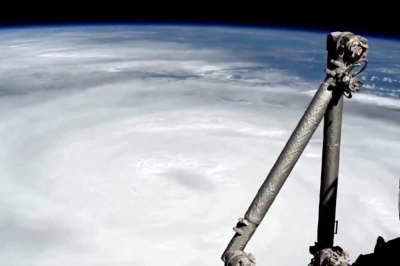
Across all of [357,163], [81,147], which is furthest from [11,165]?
[357,163]

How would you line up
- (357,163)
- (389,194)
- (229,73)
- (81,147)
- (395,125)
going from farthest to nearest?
(229,73) → (395,125) → (81,147) → (357,163) → (389,194)

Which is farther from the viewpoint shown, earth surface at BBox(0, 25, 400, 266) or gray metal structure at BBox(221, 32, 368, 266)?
earth surface at BBox(0, 25, 400, 266)

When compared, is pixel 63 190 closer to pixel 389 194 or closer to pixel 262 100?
pixel 389 194

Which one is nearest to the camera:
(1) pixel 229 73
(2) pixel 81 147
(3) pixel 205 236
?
(3) pixel 205 236

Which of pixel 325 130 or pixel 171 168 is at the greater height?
pixel 325 130
